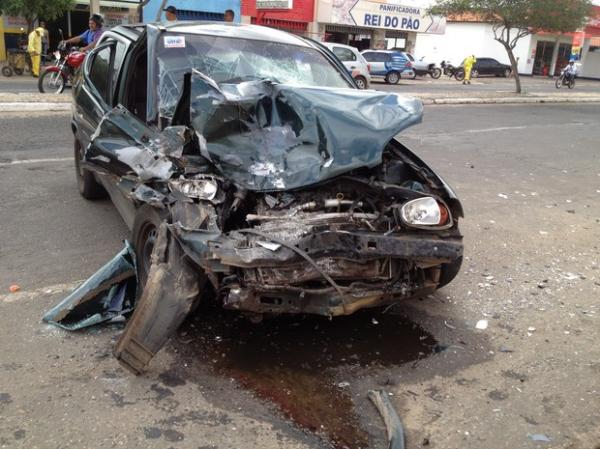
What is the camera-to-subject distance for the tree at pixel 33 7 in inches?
736

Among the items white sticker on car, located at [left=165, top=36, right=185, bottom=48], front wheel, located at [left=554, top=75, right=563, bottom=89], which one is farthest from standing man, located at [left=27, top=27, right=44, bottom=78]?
Answer: front wheel, located at [left=554, top=75, right=563, bottom=89]

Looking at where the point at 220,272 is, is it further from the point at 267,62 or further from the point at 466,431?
the point at 267,62

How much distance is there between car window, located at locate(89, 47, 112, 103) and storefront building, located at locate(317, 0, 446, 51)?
29183 mm

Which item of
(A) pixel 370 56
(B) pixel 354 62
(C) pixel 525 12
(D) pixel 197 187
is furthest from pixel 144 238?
(A) pixel 370 56

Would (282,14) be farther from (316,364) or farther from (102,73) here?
(316,364)

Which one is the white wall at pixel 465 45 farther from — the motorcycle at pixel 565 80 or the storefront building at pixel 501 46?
the motorcycle at pixel 565 80

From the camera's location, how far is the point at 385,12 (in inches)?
1399

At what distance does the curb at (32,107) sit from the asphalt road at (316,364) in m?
5.94

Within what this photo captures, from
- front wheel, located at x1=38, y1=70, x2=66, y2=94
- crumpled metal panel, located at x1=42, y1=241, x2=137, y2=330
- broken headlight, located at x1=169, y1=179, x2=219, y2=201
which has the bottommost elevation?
crumpled metal panel, located at x1=42, y1=241, x2=137, y2=330

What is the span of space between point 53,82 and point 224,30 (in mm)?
10043

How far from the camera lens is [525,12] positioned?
22.7 meters

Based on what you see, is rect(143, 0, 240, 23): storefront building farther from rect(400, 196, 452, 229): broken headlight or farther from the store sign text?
rect(400, 196, 452, 229): broken headlight

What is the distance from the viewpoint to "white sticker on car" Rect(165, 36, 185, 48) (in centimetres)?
458

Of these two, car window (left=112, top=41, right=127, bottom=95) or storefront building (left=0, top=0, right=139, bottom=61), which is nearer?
car window (left=112, top=41, right=127, bottom=95)
